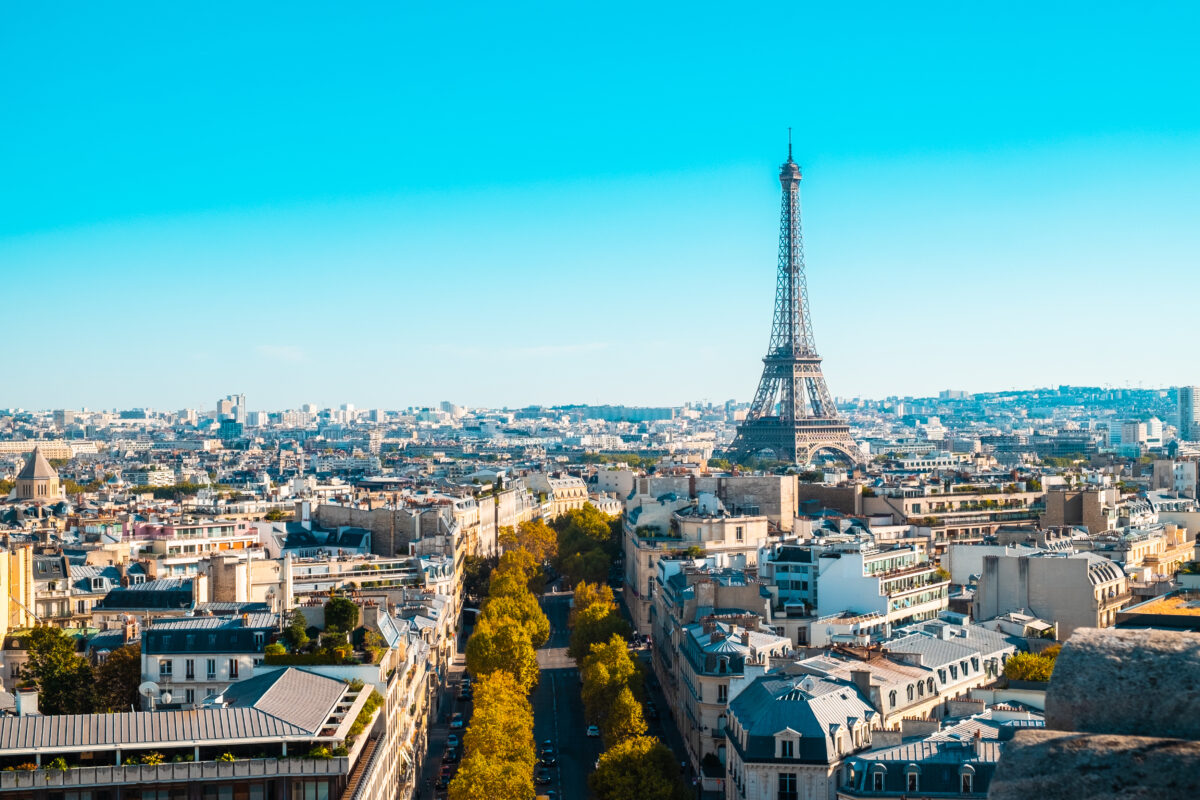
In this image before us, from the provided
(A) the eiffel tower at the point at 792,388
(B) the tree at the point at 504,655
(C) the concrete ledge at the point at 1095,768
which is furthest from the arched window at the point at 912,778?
(A) the eiffel tower at the point at 792,388

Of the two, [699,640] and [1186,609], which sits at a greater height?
[1186,609]

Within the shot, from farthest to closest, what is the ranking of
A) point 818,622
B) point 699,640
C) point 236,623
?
point 818,622
point 699,640
point 236,623

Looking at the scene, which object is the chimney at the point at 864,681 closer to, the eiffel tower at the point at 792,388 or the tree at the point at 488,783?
the tree at the point at 488,783

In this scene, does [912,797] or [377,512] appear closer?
[912,797]

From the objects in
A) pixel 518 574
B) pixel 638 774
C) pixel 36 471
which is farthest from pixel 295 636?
pixel 36 471

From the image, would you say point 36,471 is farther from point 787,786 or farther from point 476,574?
point 787,786

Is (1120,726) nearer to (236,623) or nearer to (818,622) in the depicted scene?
(236,623)

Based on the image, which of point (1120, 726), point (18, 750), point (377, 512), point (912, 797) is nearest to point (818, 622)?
point (912, 797)
